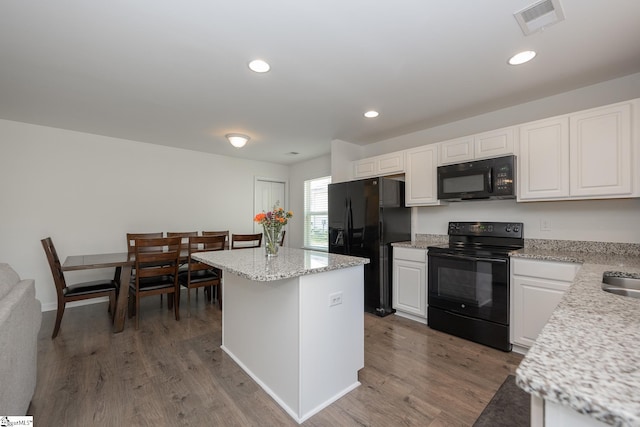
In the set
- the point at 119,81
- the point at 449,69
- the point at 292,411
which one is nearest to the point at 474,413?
the point at 292,411

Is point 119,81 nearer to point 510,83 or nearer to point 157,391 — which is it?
point 157,391

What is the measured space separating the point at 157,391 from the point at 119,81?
2.51 meters

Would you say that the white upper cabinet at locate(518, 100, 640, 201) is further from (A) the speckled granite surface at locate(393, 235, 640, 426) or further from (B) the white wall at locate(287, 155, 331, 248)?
(B) the white wall at locate(287, 155, 331, 248)

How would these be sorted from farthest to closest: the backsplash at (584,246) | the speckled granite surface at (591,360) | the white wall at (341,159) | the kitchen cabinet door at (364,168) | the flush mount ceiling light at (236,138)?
the white wall at (341,159)
the kitchen cabinet door at (364,168)
the flush mount ceiling light at (236,138)
the backsplash at (584,246)
the speckled granite surface at (591,360)

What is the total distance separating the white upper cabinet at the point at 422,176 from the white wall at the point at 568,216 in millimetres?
356

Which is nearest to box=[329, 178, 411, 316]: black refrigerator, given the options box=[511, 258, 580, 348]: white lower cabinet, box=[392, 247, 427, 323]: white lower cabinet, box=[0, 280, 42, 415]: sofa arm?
box=[392, 247, 427, 323]: white lower cabinet

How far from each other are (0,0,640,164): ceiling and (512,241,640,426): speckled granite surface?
1.64 meters

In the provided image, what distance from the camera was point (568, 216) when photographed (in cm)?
256

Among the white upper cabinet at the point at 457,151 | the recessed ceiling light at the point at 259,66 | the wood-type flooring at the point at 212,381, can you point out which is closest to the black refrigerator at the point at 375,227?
the wood-type flooring at the point at 212,381

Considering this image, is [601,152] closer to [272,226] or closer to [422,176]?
[422,176]

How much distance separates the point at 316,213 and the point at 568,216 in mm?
3750

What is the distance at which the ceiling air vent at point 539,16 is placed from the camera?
60.4 inches

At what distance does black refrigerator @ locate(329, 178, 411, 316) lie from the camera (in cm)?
331

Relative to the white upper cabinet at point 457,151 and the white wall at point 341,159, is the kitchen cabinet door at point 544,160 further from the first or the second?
the white wall at point 341,159
